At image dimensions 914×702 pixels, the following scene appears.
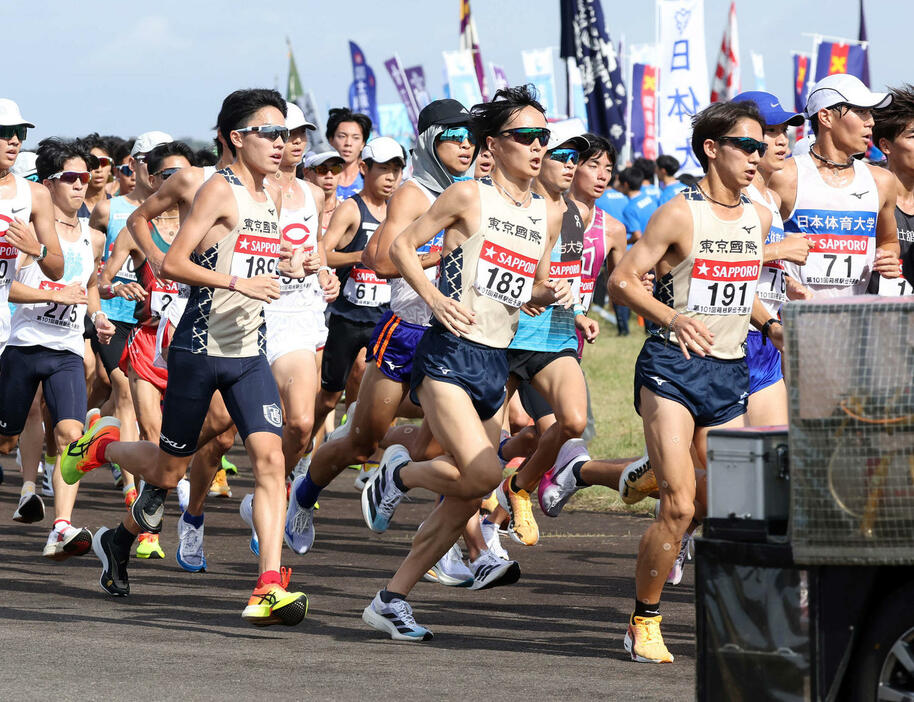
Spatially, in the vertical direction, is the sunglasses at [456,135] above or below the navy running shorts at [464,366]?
above

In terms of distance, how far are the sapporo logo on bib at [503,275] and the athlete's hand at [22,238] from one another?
10.7 feet

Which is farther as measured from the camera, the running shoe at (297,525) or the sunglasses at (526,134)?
the running shoe at (297,525)

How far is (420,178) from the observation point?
805 cm

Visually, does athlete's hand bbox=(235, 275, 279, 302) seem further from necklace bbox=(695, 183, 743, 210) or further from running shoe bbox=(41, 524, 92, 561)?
running shoe bbox=(41, 524, 92, 561)

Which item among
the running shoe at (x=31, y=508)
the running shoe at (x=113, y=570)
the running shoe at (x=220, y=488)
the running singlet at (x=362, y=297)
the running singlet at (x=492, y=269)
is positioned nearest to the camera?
the running singlet at (x=492, y=269)

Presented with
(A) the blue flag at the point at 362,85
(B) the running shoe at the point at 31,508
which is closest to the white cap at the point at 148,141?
(B) the running shoe at the point at 31,508

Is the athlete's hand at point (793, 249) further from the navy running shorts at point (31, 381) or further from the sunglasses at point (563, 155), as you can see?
the navy running shorts at point (31, 381)

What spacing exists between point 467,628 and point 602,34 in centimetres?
2139

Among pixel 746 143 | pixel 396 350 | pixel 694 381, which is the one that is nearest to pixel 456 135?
pixel 396 350

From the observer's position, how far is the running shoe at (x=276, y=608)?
650 cm

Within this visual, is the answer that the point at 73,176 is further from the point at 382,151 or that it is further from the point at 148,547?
the point at 148,547

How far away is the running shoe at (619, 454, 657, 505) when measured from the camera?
24.7 feet

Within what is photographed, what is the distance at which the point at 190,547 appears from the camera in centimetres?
834

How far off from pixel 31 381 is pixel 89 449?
1.26m
